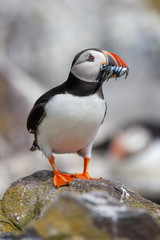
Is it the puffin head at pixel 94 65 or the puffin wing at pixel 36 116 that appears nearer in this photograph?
the puffin head at pixel 94 65

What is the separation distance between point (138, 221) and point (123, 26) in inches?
714

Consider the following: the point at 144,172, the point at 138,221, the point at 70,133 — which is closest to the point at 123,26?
the point at 144,172

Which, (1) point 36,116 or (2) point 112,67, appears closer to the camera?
(2) point 112,67

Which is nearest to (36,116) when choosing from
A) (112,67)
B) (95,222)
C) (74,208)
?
(112,67)

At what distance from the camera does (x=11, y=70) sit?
17.6m

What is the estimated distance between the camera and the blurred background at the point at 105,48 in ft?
57.3

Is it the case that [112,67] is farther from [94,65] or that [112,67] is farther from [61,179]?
[61,179]

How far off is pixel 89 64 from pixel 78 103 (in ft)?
1.70

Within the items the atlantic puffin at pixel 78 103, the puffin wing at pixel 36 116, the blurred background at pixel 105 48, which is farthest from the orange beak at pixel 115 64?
the blurred background at pixel 105 48

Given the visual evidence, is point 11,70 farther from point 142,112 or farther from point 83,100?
point 83,100

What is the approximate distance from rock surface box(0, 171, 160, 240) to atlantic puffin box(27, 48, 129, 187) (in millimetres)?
258

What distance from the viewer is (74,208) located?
3.71 meters

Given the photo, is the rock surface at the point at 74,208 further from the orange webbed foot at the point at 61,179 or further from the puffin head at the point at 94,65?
the puffin head at the point at 94,65

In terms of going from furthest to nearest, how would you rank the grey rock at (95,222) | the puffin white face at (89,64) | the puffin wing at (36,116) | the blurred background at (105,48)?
the blurred background at (105,48) < the puffin wing at (36,116) < the puffin white face at (89,64) < the grey rock at (95,222)
